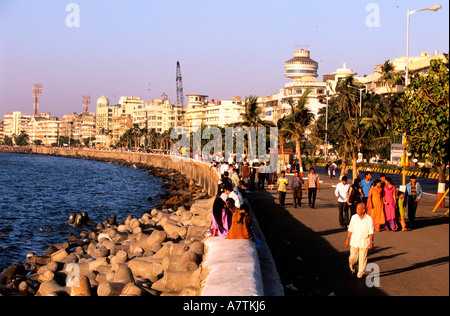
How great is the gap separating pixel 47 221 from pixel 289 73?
152 m

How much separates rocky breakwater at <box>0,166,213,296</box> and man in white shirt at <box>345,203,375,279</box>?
8.88 ft

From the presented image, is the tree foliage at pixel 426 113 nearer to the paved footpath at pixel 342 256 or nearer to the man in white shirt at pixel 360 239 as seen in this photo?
the paved footpath at pixel 342 256

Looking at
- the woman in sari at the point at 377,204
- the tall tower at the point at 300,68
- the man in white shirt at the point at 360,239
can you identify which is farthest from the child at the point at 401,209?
the tall tower at the point at 300,68

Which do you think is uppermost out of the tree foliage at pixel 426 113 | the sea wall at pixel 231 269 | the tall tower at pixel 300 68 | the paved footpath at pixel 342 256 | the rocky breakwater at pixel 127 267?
the tall tower at pixel 300 68

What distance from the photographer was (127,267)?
12508 millimetres

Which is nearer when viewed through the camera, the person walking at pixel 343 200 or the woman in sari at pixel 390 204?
the woman in sari at pixel 390 204

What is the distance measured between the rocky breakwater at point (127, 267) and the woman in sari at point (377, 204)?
4.49 m

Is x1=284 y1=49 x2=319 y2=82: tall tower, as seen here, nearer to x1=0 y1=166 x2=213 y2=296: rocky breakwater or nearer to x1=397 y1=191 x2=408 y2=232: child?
x1=0 y1=166 x2=213 y2=296: rocky breakwater

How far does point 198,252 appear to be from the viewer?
12.6 meters

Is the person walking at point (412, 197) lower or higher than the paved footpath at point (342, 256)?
higher

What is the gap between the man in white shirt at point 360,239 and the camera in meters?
10.3

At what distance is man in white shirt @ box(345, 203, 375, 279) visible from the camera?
33.8ft

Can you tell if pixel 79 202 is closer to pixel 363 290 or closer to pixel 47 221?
pixel 47 221

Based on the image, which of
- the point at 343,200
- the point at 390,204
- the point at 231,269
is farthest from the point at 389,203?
the point at 231,269
